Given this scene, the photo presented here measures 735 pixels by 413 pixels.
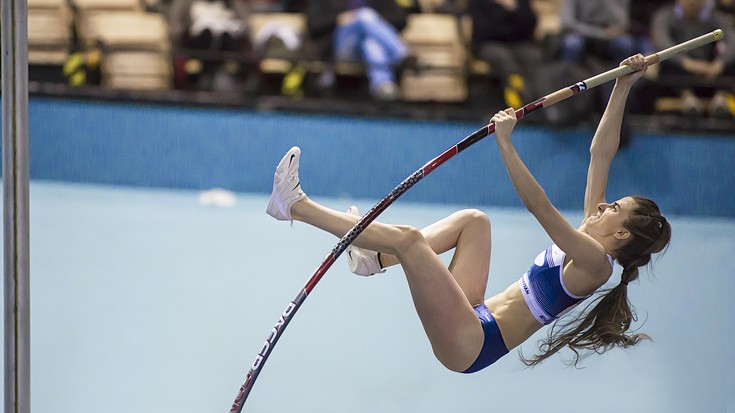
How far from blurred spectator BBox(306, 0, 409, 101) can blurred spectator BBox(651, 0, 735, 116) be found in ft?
7.92

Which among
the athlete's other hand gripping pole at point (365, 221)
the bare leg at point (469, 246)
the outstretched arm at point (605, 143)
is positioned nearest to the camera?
the athlete's other hand gripping pole at point (365, 221)

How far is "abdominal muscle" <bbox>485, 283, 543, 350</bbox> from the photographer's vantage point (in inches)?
163

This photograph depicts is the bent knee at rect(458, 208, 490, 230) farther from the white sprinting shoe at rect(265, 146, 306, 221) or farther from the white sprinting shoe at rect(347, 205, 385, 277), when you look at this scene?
the white sprinting shoe at rect(265, 146, 306, 221)

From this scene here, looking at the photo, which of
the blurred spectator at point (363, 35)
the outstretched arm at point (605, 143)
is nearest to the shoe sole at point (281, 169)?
the outstretched arm at point (605, 143)

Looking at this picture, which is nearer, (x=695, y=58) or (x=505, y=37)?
(x=505, y=37)

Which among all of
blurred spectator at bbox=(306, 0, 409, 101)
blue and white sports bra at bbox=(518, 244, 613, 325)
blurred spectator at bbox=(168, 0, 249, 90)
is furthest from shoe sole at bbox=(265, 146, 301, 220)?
blurred spectator at bbox=(168, 0, 249, 90)

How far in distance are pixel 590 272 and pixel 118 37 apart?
22.9ft

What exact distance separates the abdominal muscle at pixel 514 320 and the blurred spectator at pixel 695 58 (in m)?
6.06

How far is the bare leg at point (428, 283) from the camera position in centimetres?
389

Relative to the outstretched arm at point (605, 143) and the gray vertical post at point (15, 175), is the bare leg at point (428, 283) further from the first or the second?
the gray vertical post at point (15, 175)

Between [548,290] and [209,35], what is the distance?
6594mm

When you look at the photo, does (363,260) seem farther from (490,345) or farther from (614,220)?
(614,220)

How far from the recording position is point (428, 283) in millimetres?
3932

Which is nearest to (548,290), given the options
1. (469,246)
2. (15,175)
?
(469,246)
